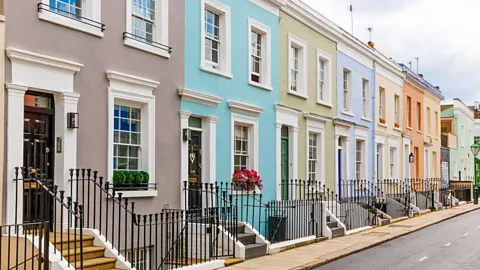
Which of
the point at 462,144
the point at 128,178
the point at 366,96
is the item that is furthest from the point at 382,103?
the point at 462,144

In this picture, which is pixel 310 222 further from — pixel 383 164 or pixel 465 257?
pixel 383 164

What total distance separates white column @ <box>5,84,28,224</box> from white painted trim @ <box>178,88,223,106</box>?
440 centimetres

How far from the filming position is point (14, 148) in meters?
9.93

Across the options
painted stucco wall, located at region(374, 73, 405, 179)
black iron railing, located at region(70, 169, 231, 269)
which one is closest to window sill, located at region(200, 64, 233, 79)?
black iron railing, located at region(70, 169, 231, 269)

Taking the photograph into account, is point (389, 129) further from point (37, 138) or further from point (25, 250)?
point (25, 250)

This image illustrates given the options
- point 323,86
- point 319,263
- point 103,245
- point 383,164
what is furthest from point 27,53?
point 383,164

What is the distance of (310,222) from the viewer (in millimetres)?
17438

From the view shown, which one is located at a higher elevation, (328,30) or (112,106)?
(328,30)

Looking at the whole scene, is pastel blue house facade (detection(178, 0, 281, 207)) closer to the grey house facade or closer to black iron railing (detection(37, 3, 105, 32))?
the grey house facade

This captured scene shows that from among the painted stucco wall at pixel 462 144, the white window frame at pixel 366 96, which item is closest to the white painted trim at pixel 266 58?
the white window frame at pixel 366 96

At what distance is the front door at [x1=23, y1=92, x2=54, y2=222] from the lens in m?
10.3

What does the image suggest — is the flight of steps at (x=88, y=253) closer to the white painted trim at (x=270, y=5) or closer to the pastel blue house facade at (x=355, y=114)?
the white painted trim at (x=270, y=5)

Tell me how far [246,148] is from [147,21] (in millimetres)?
5164

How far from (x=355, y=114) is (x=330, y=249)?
10.1m
